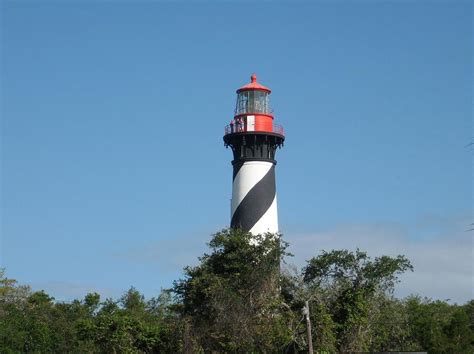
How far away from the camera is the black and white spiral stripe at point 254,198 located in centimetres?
5344

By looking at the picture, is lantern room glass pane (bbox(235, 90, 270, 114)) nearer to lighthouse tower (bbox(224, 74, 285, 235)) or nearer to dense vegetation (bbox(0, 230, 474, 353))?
lighthouse tower (bbox(224, 74, 285, 235))

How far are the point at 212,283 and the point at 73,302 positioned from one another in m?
26.8

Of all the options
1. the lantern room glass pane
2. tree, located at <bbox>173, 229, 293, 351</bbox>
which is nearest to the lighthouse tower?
the lantern room glass pane

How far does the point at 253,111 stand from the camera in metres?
55.7

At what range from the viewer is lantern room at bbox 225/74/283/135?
181 feet

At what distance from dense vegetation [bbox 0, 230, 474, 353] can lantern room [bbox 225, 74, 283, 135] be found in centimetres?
836

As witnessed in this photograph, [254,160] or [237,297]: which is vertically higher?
[254,160]

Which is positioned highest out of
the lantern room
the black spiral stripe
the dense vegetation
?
the lantern room

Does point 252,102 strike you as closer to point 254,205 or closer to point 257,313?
point 254,205

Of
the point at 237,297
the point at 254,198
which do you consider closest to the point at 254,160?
the point at 254,198

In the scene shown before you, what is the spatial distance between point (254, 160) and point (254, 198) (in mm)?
2405

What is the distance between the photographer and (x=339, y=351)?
47.9 metres

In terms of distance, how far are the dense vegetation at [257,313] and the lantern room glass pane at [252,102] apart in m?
9.73

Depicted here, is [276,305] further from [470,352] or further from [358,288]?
[470,352]
